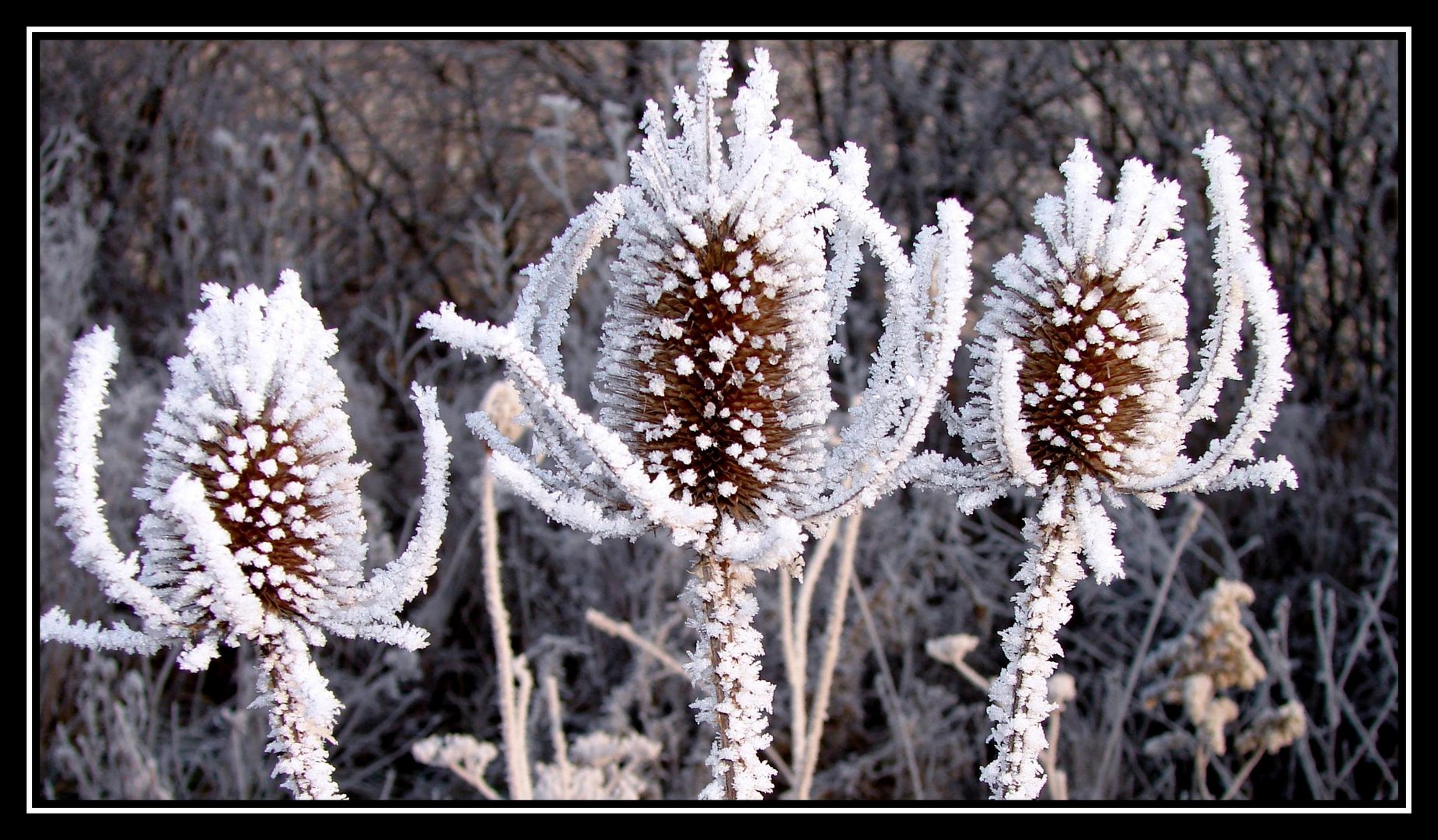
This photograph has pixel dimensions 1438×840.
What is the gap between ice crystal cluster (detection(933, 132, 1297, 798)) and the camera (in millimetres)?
1153

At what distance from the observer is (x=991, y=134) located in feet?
19.0

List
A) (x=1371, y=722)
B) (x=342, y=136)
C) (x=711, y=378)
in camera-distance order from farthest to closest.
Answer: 1. (x=342, y=136)
2. (x=1371, y=722)
3. (x=711, y=378)

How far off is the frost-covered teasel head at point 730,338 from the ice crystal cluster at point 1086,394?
5.1 inches

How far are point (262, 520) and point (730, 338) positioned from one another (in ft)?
1.74

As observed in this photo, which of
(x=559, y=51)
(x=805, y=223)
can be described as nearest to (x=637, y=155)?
(x=805, y=223)

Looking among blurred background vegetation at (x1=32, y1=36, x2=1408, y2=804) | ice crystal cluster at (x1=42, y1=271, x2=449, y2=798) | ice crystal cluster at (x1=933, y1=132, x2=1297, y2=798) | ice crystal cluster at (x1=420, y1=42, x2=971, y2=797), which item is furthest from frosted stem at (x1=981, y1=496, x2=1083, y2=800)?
blurred background vegetation at (x1=32, y1=36, x2=1408, y2=804)

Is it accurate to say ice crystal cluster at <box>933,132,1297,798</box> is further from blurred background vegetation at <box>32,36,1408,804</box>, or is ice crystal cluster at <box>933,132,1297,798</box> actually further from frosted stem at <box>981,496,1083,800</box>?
blurred background vegetation at <box>32,36,1408,804</box>

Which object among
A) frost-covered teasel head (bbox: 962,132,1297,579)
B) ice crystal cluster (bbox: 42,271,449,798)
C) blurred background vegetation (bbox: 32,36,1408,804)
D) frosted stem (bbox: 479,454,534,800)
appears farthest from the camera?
blurred background vegetation (bbox: 32,36,1408,804)

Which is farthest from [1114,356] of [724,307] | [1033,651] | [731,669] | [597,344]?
[597,344]

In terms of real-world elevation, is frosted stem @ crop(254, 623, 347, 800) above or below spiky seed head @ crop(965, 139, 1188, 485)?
below

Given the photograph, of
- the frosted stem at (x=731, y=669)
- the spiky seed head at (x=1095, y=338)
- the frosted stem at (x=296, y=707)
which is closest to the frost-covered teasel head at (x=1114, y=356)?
the spiky seed head at (x=1095, y=338)

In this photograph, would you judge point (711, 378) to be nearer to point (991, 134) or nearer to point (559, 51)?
point (991, 134)

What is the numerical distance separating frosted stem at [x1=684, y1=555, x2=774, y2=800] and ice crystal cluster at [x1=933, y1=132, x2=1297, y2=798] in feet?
0.93
